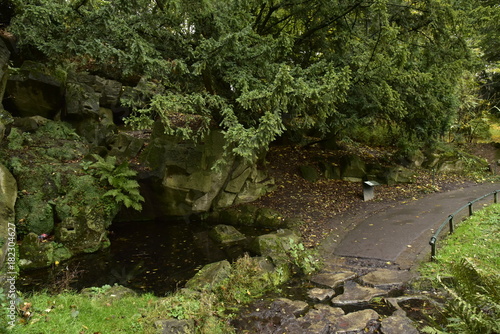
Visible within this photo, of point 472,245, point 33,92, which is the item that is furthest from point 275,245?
point 33,92

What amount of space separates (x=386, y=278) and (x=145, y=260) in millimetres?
5716

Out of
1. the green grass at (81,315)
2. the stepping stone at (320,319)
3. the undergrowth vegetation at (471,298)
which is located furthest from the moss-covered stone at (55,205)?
the undergrowth vegetation at (471,298)

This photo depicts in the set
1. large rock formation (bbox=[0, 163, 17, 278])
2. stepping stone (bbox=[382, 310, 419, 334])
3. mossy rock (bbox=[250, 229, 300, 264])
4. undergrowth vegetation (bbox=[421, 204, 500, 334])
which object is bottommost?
stepping stone (bbox=[382, 310, 419, 334])

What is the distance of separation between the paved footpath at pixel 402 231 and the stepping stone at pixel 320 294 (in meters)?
1.93

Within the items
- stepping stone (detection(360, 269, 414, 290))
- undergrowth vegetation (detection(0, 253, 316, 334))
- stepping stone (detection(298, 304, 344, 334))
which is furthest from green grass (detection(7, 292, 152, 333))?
stepping stone (detection(360, 269, 414, 290))

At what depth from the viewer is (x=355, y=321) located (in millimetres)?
4840

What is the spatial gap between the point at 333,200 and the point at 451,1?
25.6ft

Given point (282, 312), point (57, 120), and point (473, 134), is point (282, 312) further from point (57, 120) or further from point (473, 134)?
point (473, 134)

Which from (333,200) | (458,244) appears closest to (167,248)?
(333,200)

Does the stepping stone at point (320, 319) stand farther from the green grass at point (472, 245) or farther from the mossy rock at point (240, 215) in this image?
the mossy rock at point (240, 215)

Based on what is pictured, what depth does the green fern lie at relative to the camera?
30.9 ft

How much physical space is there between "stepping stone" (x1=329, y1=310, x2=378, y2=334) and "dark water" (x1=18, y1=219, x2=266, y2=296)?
3.35 meters

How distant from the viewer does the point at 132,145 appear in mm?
12648

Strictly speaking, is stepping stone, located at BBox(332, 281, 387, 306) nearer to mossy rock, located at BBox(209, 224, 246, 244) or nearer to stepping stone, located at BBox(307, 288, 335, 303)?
stepping stone, located at BBox(307, 288, 335, 303)
